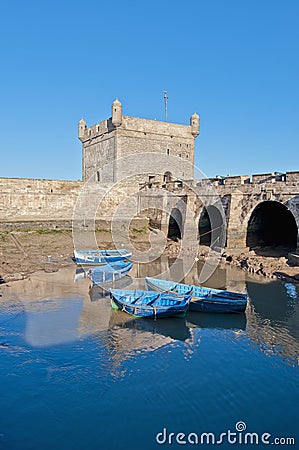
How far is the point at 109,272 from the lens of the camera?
19047mm

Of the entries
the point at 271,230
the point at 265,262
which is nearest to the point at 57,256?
the point at 265,262

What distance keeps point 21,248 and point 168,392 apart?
1712 centimetres

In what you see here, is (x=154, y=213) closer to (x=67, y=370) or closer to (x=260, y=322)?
(x=260, y=322)

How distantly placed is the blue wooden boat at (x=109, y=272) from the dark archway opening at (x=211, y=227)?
8.31m

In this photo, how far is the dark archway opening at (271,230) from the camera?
24.3 m

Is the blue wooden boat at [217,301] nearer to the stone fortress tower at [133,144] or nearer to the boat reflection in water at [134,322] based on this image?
the boat reflection in water at [134,322]

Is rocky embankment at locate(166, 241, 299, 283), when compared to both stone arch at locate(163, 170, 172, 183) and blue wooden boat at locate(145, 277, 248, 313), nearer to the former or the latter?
blue wooden boat at locate(145, 277, 248, 313)

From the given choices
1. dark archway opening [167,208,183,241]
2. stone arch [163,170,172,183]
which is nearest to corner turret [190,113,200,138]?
stone arch [163,170,172,183]

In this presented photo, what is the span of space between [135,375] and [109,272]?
10.0 m

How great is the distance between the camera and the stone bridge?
2159 centimetres

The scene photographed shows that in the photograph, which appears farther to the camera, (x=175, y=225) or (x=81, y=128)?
(x=81, y=128)

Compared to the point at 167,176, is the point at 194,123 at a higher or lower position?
higher

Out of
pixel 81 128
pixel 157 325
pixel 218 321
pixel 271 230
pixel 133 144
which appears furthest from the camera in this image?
pixel 81 128

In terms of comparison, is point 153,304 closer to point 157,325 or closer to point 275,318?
point 157,325
